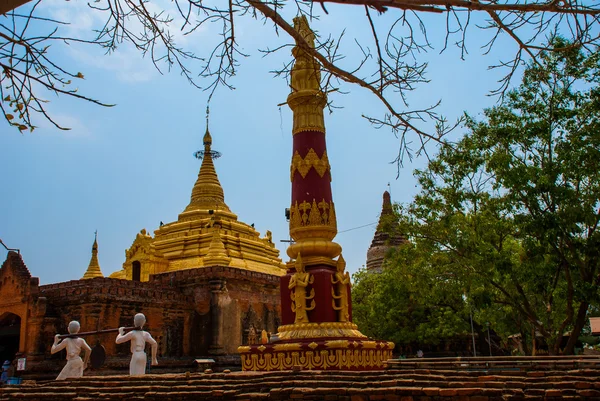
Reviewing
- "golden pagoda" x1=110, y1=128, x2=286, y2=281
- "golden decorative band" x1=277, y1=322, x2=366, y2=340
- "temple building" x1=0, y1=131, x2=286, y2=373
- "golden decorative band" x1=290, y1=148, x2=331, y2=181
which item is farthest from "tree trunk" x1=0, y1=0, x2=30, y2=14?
"golden pagoda" x1=110, y1=128, x2=286, y2=281

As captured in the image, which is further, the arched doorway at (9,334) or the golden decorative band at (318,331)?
the arched doorway at (9,334)

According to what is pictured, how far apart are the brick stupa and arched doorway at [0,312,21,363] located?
47.6ft

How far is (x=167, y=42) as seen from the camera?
245 inches

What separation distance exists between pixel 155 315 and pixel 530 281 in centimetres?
1412

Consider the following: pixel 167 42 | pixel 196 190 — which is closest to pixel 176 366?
pixel 196 190

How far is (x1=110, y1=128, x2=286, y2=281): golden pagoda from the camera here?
29.3m

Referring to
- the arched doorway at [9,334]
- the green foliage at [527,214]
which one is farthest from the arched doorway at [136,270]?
the green foliage at [527,214]

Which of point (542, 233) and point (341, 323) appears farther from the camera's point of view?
point (542, 233)

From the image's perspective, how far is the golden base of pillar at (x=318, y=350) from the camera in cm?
1298

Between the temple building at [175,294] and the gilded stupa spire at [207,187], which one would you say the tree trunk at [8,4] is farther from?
the gilded stupa spire at [207,187]

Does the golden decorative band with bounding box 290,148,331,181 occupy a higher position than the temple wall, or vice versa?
the golden decorative band with bounding box 290,148,331,181

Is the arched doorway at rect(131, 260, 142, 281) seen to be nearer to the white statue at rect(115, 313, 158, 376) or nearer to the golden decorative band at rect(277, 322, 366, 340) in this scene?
the golden decorative band at rect(277, 322, 366, 340)

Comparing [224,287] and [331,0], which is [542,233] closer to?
[331,0]

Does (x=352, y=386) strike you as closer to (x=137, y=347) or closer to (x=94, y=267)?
(x=137, y=347)
